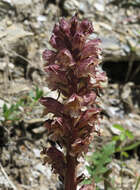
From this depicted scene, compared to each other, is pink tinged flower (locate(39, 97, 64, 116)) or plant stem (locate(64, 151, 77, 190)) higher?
pink tinged flower (locate(39, 97, 64, 116))

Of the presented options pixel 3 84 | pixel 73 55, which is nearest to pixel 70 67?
pixel 73 55

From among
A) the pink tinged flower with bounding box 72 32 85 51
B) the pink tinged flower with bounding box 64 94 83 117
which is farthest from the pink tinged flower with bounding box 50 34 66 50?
Answer: the pink tinged flower with bounding box 64 94 83 117

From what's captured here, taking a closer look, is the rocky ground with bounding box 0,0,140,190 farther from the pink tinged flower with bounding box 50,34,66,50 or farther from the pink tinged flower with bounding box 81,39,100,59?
the pink tinged flower with bounding box 81,39,100,59

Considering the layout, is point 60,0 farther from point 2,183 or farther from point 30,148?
point 2,183

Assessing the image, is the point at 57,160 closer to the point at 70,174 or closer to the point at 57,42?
the point at 70,174

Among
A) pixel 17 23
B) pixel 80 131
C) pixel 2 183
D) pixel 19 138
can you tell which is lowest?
pixel 2 183

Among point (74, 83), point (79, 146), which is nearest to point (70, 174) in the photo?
point (79, 146)

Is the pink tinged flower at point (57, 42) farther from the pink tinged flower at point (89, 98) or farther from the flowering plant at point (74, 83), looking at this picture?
the pink tinged flower at point (89, 98)
